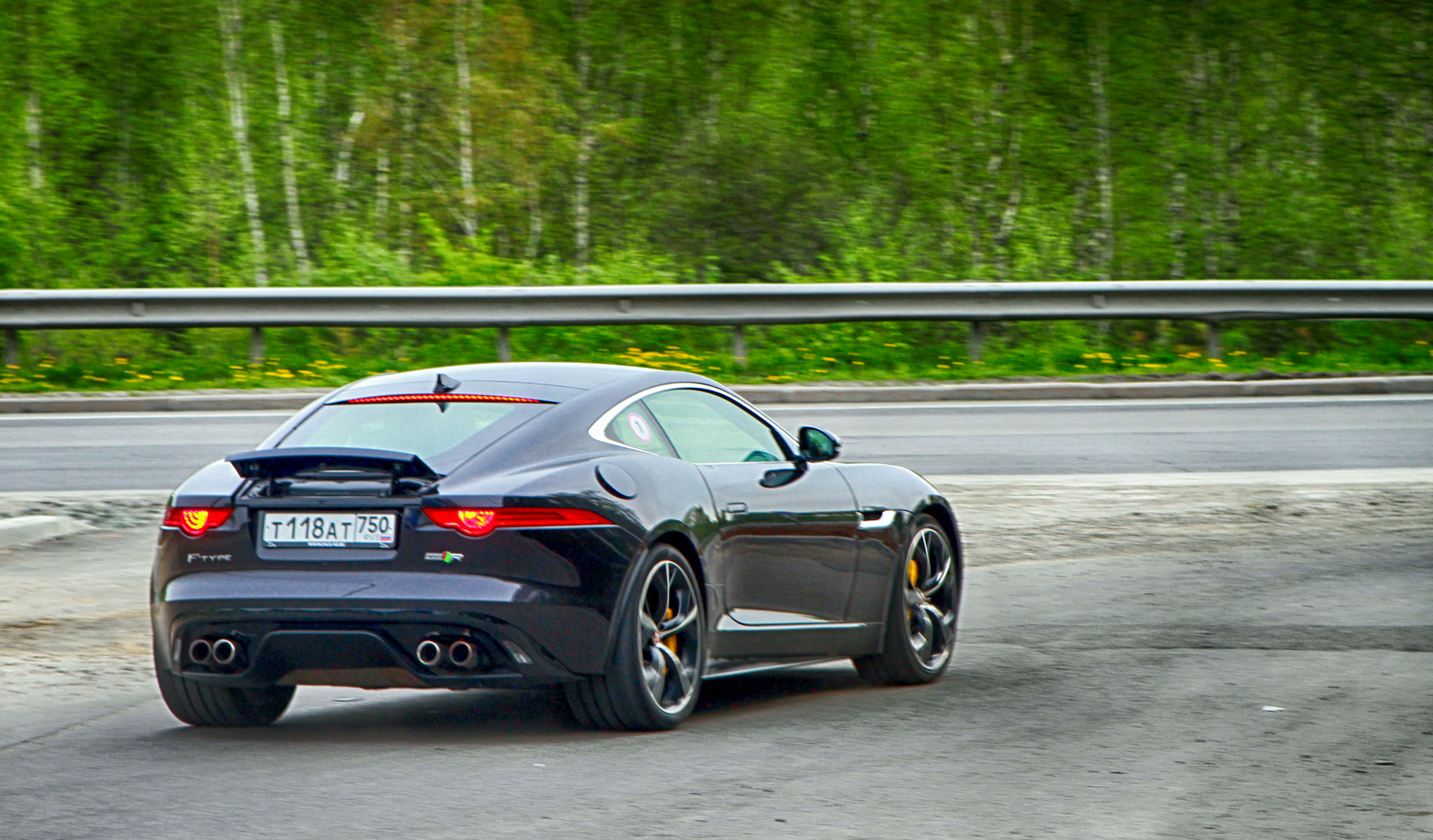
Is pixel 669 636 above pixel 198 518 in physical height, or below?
below

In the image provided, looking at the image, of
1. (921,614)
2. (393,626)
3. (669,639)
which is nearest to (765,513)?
(669,639)

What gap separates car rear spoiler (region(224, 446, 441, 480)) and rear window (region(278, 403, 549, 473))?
0.29ft

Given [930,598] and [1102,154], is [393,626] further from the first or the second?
[1102,154]

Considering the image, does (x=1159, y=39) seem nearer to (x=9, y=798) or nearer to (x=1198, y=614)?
(x=1198, y=614)

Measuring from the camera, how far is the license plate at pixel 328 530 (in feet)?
18.3

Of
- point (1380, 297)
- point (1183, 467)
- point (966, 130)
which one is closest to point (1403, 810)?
point (1183, 467)

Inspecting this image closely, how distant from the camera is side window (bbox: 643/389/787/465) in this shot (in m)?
6.42

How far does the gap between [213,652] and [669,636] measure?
1.41 m

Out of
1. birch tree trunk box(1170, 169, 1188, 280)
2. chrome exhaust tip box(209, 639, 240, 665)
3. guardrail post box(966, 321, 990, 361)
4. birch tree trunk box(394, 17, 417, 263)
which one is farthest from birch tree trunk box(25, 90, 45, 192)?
chrome exhaust tip box(209, 639, 240, 665)

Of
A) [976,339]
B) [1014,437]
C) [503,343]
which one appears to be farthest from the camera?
[976,339]

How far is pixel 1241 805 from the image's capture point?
4867 mm

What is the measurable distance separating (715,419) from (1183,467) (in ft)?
24.8

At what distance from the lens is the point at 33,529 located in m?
10.9

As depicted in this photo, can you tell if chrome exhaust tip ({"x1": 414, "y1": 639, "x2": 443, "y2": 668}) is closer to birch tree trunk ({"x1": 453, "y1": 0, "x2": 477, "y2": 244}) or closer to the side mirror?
the side mirror
